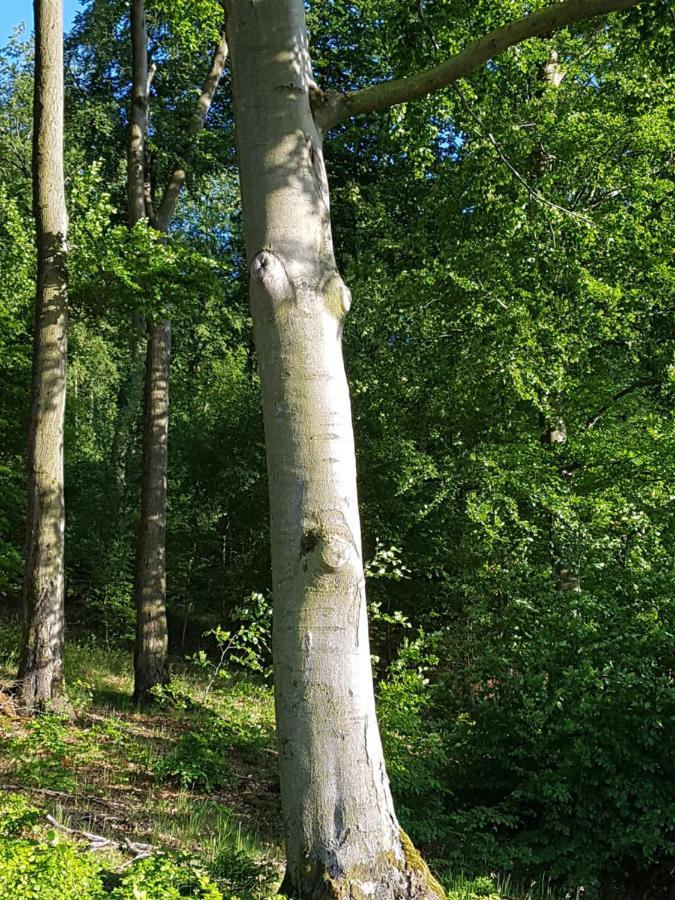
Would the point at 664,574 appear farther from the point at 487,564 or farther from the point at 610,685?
the point at 487,564

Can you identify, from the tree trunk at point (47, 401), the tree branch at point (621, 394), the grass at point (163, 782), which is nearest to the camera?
the grass at point (163, 782)

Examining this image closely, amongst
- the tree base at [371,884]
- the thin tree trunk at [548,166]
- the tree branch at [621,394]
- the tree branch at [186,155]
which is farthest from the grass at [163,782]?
the tree branch at [186,155]

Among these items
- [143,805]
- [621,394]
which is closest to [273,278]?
[143,805]

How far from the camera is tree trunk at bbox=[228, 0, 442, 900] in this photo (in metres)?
3.17

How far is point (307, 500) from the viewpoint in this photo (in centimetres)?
329

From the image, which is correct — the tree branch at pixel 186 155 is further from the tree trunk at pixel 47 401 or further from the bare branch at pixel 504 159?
the bare branch at pixel 504 159

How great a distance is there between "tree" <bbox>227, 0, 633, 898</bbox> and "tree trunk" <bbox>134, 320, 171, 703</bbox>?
8191mm

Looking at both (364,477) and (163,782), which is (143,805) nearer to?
(163,782)

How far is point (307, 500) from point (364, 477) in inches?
459

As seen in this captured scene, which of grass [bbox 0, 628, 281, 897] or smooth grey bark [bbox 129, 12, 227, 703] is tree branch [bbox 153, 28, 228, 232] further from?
grass [bbox 0, 628, 281, 897]

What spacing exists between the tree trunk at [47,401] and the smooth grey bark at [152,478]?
2.64 meters

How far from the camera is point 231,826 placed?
19.7 ft

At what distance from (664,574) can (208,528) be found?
1262 centimetres

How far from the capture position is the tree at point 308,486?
3168 mm
